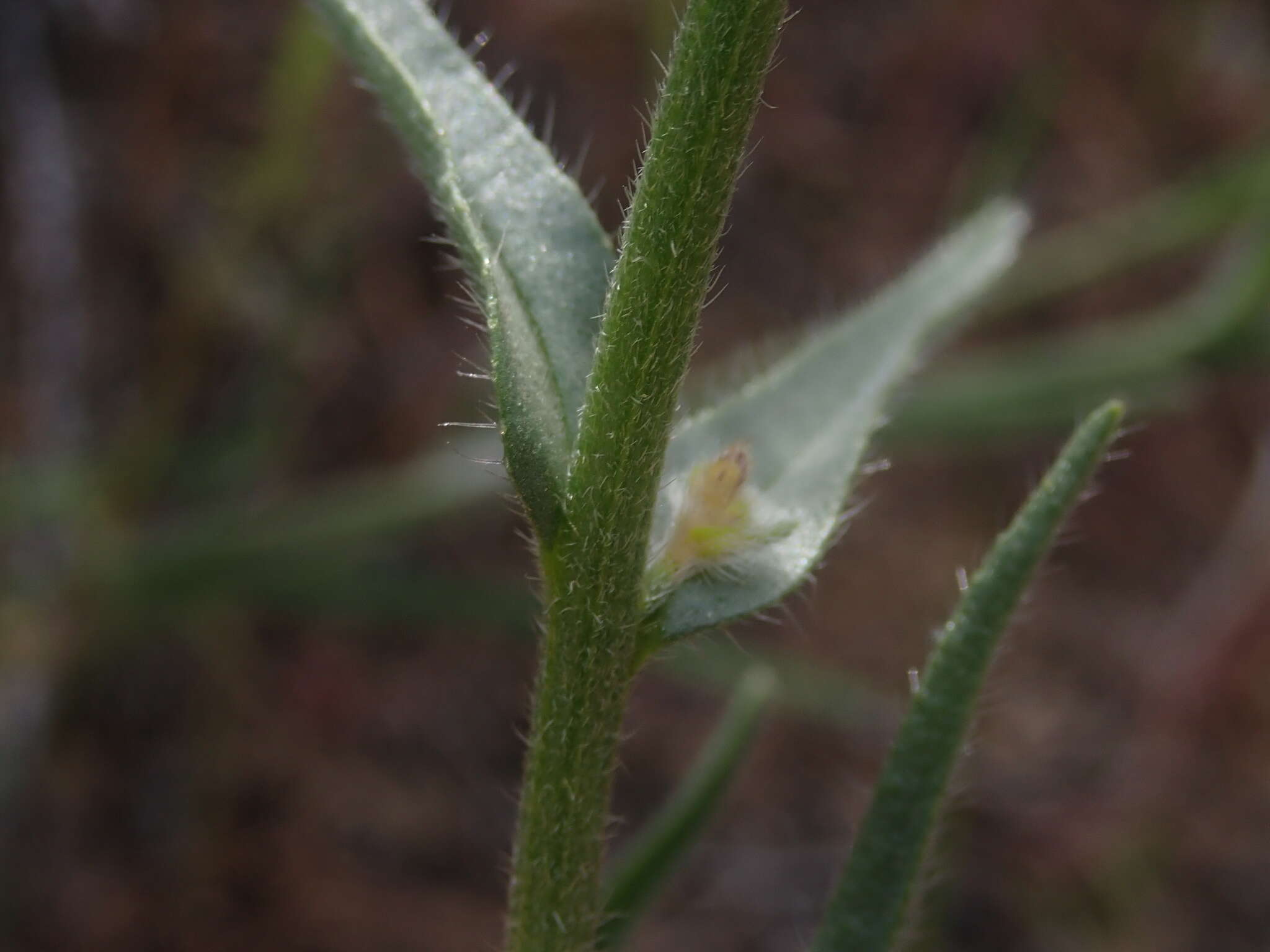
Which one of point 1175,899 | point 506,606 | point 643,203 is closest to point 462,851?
point 506,606

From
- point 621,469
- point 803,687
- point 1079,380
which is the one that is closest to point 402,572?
point 803,687

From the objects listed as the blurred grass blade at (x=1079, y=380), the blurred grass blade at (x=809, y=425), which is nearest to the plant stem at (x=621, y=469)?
the blurred grass blade at (x=809, y=425)

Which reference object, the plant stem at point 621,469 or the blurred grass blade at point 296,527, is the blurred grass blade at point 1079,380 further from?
the plant stem at point 621,469

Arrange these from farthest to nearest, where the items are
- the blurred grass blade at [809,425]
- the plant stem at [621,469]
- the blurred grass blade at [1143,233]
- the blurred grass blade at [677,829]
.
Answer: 1. the blurred grass blade at [1143,233]
2. the blurred grass blade at [677,829]
3. the blurred grass blade at [809,425]
4. the plant stem at [621,469]

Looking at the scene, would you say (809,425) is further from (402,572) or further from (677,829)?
(402,572)

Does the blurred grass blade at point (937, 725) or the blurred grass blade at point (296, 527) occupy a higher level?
the blurred grass blade at point (937, 725)

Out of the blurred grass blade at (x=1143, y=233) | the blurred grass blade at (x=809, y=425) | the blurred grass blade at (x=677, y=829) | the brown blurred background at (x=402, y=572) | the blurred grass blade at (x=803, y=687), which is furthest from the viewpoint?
the blurred grass blade at (x=1143, y=233)
